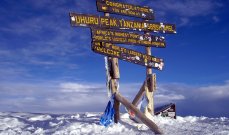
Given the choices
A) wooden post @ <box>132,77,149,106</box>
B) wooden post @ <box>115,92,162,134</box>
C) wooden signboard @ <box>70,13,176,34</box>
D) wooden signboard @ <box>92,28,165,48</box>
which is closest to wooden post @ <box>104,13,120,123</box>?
wooden post @ <box>115,92,162,134</box>

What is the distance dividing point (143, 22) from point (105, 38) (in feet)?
6.81

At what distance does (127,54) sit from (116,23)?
4.03 feet

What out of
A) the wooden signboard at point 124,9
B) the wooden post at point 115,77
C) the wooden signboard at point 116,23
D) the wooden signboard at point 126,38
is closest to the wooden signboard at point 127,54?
the wooden signboard at point 126,38

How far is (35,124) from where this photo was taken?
1317 cm

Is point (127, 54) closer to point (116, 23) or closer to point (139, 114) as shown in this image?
point (116, 23)

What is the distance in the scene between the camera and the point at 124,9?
1283cm

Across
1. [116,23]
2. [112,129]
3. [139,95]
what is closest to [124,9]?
[116,23]

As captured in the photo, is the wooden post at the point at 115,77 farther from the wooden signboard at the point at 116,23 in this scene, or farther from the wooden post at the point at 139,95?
the wooden post at the point at 139,95

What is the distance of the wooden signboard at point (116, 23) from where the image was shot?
1132 centimetres

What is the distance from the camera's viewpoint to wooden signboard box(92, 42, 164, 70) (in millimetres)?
11805

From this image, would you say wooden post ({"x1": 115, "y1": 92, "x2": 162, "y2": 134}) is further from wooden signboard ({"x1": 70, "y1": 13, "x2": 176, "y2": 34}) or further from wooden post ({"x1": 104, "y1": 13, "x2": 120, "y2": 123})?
wooden signboard ({"x1": 70, "y1": 13, "x2": 176, "y2": 34})

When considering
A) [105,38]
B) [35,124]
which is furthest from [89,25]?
[35,124]

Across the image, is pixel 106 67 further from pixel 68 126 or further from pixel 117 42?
pixel 68 126

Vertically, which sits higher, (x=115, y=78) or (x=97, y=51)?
(x=97, y=51)
